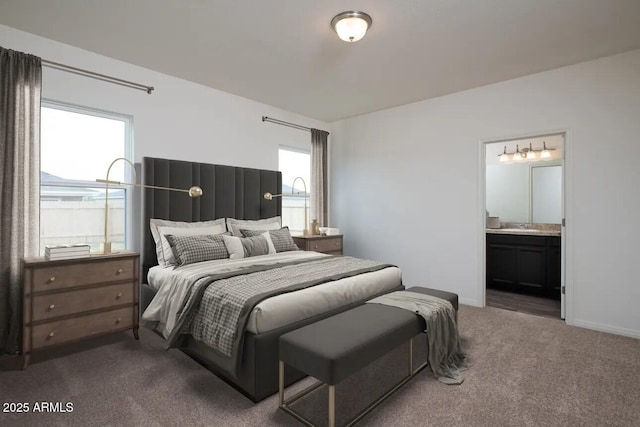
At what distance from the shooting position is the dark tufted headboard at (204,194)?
139 inches

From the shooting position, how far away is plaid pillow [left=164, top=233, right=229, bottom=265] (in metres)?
3.17

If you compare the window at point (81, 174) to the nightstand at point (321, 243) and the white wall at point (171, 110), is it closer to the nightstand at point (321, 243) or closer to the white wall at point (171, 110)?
the white wall at point (171, 110)

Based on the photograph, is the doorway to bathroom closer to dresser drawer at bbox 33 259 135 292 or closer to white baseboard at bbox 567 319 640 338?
white baseboard at bbox 567 319 640 338

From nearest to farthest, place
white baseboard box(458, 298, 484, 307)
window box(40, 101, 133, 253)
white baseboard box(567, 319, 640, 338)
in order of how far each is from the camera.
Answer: window box(40, 101, 133, 253) < white baseboard box(567, 319, 640, 338) < white baseboard box(458, 298, 484, 307)

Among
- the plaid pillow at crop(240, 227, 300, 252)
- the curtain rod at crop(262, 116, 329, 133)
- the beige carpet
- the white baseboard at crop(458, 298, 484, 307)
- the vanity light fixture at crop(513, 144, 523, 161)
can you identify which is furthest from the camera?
the vanity light fixture at crop(513, 144, 523, 161)

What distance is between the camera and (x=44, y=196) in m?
3.09

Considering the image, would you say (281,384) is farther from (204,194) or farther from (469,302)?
(469,302)

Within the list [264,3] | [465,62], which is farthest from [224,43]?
[465,62]

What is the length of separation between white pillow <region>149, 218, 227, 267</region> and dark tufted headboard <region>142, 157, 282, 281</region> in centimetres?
10

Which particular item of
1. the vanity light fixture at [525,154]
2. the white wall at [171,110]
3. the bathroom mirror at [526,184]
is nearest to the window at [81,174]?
the white wall at [171,110]

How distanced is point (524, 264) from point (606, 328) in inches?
58.7

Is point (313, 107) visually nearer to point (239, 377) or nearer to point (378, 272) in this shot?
point (378, 272)

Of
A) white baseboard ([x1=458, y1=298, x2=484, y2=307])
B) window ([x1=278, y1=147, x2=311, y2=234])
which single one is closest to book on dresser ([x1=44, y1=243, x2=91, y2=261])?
window ([x1=278, y1=147, x2=311, y2=234])

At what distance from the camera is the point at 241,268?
2.98 meters
